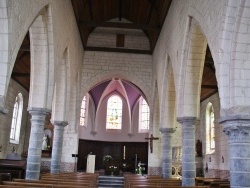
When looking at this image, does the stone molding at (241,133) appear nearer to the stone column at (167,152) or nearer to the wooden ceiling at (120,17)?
the stone column at (167,152)

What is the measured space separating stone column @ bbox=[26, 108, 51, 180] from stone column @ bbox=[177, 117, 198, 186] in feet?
14.5

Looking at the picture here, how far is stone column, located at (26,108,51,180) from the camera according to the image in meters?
9.18

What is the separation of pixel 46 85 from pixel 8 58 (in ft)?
10.4

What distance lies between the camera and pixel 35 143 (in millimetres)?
9297

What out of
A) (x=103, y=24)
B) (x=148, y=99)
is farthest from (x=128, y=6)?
(x=148, y=99)

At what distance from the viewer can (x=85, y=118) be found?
910 inches

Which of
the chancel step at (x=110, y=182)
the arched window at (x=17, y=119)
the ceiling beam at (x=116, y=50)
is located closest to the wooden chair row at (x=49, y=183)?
the chancel step at (x=110, y=182)

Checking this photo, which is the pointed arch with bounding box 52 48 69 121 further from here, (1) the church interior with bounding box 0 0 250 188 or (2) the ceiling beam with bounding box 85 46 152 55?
(2) the ceiling beam with bounding box 85 46 152 55

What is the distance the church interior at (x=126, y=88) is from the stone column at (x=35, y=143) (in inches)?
1.2

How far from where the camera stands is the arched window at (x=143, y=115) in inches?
941

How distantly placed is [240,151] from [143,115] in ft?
61.1

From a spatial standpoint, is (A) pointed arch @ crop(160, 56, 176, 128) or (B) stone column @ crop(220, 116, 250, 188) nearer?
(B) stone column @ crop(220, 116, 250, 188)

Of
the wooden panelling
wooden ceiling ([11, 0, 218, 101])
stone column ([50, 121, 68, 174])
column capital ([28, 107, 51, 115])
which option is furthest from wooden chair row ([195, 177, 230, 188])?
the wooden panelling

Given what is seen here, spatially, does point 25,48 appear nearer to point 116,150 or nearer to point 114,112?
point 114,112
